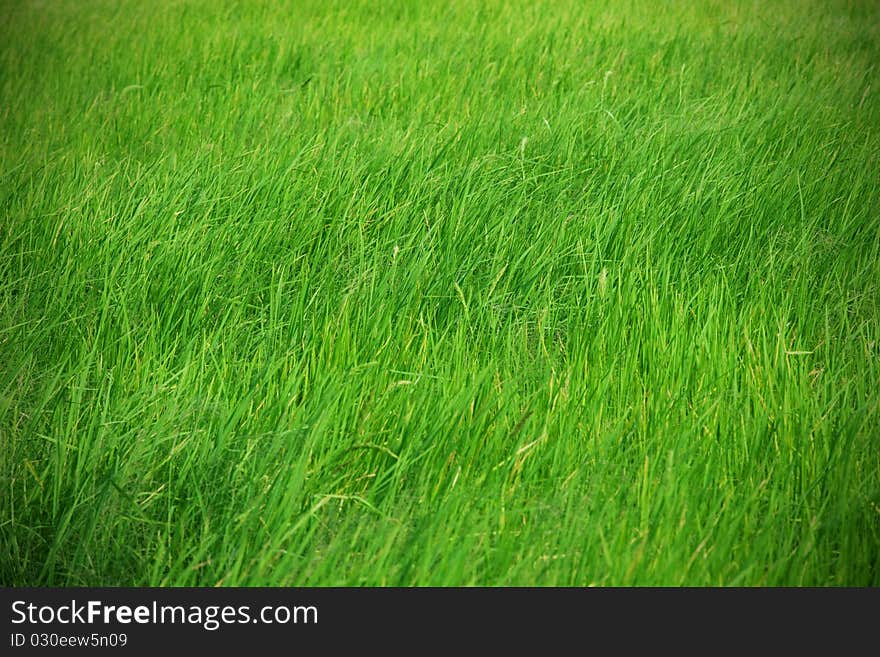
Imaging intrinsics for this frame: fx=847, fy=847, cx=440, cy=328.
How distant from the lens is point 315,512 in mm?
1145

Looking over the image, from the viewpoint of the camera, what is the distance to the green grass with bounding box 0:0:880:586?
3.70 ft

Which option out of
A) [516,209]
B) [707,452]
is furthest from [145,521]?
[516,209]

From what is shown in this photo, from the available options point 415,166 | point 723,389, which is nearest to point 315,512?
point 723,389

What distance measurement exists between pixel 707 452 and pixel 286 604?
0.64 m

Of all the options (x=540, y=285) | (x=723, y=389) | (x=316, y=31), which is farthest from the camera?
(x=316, y=31)

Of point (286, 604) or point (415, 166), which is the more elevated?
point (415, 166)

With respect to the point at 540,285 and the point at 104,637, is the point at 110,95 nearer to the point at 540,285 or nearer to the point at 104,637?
the point at 540,285

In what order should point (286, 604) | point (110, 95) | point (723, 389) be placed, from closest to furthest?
point (286, 604) → point (723, 389) → point (110, 95)

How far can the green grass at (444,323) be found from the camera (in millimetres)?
1127

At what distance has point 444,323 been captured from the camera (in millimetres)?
1557

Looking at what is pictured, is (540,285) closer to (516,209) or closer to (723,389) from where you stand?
(516,209)

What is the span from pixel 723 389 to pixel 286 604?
0.75m

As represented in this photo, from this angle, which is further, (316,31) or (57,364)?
(316,31)

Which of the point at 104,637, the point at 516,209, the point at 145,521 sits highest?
the point at 516,209
